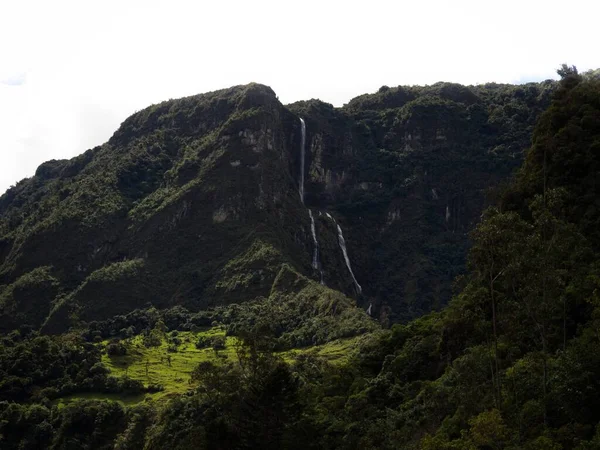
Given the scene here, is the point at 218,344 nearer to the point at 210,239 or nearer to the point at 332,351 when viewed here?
the point at 332,351

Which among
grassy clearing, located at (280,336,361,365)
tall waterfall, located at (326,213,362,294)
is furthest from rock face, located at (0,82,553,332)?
grassy clearing, located at (280,336,361,365)

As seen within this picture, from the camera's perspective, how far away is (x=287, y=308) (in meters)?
132

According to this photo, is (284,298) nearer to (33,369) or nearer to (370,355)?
(33,369)

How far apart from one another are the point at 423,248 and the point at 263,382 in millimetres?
141895

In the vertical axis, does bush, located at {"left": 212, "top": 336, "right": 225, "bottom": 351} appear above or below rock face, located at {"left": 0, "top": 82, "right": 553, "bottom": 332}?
below

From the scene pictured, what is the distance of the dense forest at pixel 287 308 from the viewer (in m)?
41.2

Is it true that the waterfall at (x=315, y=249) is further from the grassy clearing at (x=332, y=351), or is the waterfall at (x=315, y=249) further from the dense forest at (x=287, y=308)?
the grassy clearing at (x=332, y=351)

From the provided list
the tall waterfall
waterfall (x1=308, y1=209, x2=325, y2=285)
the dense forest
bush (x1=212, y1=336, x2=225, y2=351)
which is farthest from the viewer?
the tall waterfall

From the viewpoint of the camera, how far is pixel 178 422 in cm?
7269

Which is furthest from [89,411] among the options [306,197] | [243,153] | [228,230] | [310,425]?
[306,197]

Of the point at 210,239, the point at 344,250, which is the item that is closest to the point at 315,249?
the point at 344,250

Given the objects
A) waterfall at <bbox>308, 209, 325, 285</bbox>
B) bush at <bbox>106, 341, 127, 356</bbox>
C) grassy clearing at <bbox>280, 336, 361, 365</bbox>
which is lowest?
grassy clearing at <bbox>280, 336, 361, 365</bbox>

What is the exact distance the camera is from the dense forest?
4116 centimetres

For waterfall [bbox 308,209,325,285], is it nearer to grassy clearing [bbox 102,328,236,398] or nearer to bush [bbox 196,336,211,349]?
grassy clearing [bbox 102,328,236,398]
